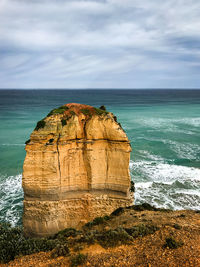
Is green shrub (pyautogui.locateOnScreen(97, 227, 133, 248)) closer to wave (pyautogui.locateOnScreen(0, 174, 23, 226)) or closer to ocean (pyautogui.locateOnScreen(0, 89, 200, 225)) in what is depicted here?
ocean (pyautogui.locateOnScreen(0, 89, 200, 225))

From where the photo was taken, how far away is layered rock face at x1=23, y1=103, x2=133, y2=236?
11422 mm

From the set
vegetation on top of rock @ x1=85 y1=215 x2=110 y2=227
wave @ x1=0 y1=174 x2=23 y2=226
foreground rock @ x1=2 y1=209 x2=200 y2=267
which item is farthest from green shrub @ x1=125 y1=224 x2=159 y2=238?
wave @ x1=0 y1=174 x2=23 y2=226

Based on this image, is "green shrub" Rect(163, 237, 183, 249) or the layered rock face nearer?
"green shrub" Rect(163, 237, 183, 249)

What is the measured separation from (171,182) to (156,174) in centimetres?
239

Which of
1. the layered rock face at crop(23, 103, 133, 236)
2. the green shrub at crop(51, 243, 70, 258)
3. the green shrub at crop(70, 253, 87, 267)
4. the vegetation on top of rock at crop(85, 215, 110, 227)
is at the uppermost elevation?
the layered rock face at crop(23, 103, 133, 236)

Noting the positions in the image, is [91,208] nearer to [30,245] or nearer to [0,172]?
[30,245]

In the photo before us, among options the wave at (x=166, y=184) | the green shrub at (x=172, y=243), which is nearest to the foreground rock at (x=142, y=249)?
the green shrub at (x=172, y=243)

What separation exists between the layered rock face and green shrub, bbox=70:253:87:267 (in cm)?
411

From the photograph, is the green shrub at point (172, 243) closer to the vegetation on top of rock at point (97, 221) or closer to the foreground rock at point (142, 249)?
the foreground rock at point (142, 249)

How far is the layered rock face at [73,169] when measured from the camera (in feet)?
37.5

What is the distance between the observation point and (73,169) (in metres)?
12.1

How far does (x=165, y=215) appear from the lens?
492 inches

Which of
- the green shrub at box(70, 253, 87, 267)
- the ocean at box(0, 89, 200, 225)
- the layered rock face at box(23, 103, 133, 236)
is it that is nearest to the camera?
the green shrub at box(70, 253, 87, 267)

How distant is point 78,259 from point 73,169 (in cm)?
496
